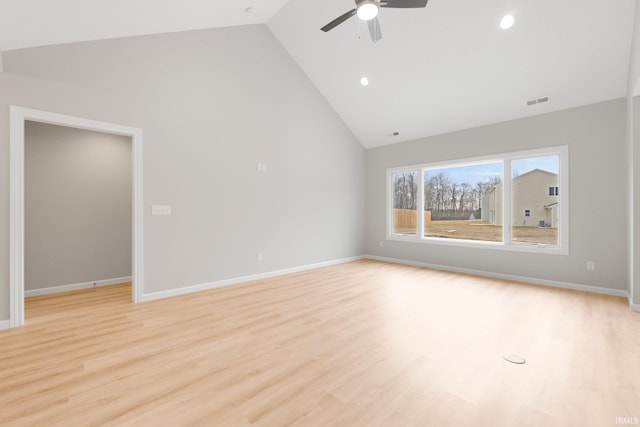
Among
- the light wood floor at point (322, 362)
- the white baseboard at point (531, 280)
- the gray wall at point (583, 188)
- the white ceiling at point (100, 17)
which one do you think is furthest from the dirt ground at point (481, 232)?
the white ceiling at point (100, 17)

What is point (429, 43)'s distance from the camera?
4094 mm

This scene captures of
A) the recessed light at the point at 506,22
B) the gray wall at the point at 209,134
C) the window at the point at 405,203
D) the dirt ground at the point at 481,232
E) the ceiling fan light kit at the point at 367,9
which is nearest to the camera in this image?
the ceiling fan light kit at the point at 367,9

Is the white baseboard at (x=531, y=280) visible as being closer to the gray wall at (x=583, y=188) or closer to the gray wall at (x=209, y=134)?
the gray wall at (x=583, y=188)

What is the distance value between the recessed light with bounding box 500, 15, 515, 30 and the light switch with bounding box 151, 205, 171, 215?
199 inches

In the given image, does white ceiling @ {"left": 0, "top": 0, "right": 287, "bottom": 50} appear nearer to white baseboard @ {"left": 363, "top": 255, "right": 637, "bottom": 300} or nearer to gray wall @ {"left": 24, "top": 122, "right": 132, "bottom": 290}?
gray wall @ {"left": 24, "top": 122, "right": 132, "bottom": 290}

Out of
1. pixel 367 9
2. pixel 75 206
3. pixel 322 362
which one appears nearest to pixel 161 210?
pixel 75 206

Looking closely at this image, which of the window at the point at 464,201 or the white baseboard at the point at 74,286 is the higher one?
the window at the point at 464,201

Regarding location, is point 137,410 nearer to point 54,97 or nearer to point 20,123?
point 20,123

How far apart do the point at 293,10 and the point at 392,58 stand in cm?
179

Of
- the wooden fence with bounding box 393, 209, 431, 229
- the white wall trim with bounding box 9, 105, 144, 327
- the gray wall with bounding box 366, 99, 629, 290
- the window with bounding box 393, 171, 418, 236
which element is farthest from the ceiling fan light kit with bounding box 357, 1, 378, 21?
the wooden fence with bounding box 393, 209, 431, 229

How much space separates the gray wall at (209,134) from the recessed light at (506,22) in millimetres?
3379

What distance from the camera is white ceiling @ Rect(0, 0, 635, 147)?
9.64ft

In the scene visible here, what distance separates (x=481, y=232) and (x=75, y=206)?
7.11m

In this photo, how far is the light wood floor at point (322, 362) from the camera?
1.60 m
